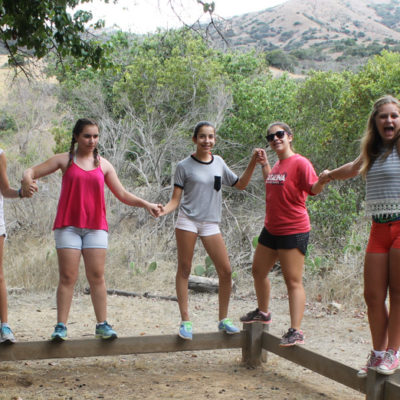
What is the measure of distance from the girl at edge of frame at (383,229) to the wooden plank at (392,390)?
7 cm

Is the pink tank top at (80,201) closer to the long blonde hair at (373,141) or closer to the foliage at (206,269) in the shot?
the long blonde hair at (373,141)

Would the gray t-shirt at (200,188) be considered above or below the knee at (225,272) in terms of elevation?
above

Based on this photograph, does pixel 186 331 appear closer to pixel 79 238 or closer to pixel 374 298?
pixel 79 238

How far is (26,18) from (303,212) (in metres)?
3.28

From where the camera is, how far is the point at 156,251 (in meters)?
9.15

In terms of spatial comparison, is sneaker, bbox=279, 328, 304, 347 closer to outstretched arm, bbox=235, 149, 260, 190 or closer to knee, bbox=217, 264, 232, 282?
knee, bbox=217, 264, 232, 282

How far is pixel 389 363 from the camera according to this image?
328 centimetres

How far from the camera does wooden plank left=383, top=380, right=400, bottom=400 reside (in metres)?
3.26

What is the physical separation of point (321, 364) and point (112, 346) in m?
1.62

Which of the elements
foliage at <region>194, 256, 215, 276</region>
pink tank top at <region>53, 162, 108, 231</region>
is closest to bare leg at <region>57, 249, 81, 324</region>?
pink tank top at <region>53, 162, 108, 231</region>

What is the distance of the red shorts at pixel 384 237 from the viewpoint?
126 inches

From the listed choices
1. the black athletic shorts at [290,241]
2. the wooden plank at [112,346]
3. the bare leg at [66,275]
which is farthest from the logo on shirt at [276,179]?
the bare leg at [66,275]

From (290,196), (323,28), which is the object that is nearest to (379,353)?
(290,196)

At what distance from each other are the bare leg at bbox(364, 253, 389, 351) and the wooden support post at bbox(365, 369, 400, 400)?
16 cm
